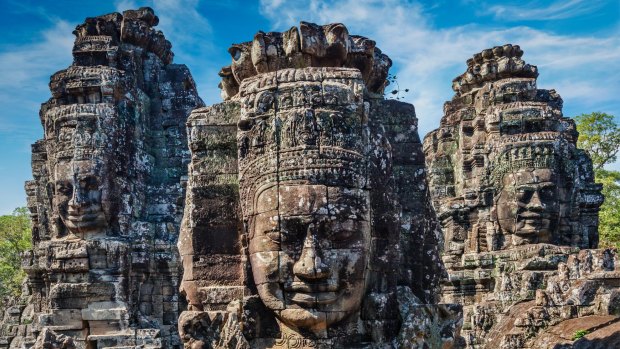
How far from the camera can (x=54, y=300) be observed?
1209 cm

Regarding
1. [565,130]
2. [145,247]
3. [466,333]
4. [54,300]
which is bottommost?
[466,333]

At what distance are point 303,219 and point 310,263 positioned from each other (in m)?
0.39

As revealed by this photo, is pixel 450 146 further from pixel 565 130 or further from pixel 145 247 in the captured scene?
pixel 145 247

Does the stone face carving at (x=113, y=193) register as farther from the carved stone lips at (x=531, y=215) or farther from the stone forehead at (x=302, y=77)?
the carved stone lips at (x=531, y=215)

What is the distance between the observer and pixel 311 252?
5.97 m

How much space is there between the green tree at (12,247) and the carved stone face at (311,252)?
27819 mm

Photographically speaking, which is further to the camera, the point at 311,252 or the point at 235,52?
the point at 235,52

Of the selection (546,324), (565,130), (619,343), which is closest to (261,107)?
(619,343)

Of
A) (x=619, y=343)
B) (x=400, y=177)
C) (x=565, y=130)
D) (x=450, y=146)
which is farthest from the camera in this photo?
(x=450, y=146)

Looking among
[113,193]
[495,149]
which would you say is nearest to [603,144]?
[495,149]

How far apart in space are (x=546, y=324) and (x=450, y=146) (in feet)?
23.2

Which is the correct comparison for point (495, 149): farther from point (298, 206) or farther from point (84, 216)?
point (298, 206)

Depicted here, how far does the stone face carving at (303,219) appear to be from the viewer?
6.10 m

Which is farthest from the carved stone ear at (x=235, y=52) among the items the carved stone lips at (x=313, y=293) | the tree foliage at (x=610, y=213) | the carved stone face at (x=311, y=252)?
the tree foliage at (x=610, y=213)
